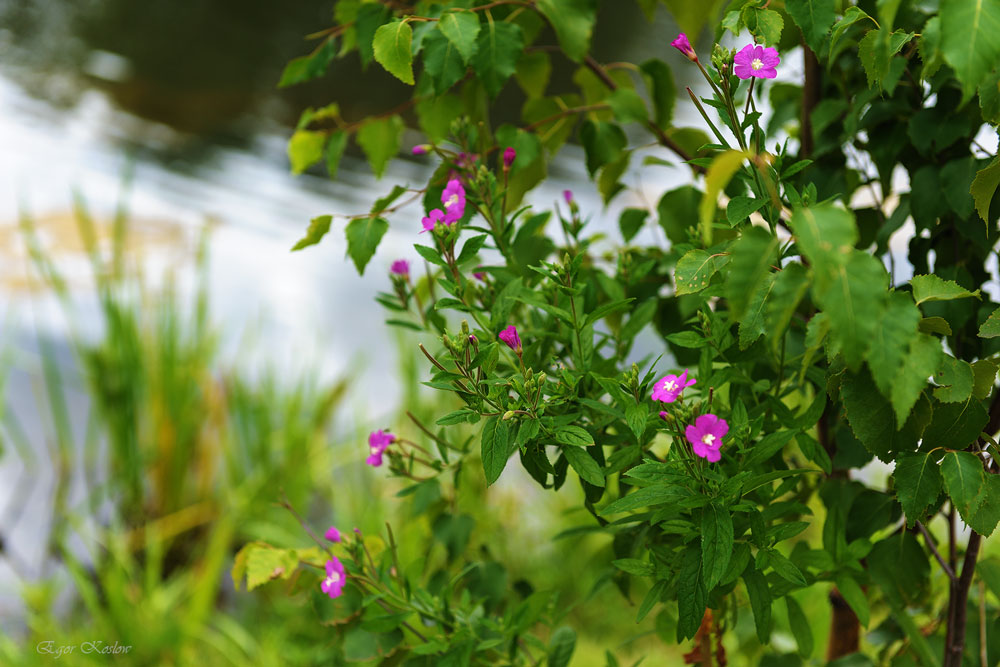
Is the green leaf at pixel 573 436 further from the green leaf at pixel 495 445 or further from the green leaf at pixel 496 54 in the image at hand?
the green leaf at pixel 496 54

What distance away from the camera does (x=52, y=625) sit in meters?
1.54

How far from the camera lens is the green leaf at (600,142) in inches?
28.1

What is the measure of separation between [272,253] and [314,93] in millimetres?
1358

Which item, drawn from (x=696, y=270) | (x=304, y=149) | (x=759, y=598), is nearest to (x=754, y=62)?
(x=696, y=270)

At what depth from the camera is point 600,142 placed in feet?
2.35

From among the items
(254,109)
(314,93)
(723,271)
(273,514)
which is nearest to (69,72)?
(254,109)

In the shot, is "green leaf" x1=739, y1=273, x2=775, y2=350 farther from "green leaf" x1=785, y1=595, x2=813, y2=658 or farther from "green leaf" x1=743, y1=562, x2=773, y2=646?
"green leaf" x1=785, y1=595, x2=813, y2=658

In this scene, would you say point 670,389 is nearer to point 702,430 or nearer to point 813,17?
point 702,430

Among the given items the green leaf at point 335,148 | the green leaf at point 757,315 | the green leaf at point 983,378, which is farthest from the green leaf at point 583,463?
the green leaf at point 335,148

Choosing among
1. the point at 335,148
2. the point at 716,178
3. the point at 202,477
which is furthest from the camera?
the point at 202,477

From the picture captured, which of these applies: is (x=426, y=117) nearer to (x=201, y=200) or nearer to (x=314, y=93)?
(x=201, y=200)

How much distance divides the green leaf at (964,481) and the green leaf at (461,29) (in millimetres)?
384

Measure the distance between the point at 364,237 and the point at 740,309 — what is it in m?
0.35

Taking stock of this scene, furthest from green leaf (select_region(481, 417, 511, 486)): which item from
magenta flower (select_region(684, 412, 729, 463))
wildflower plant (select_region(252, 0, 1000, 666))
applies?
magenta flower (select_region(684, 412, 729, 463))
